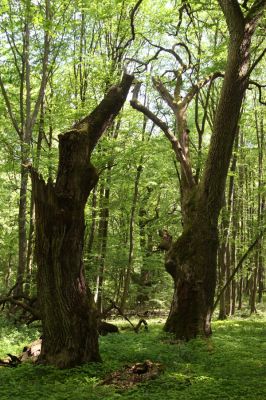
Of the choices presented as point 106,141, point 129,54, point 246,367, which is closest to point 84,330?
point 246,367

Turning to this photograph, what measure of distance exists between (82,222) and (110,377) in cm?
239

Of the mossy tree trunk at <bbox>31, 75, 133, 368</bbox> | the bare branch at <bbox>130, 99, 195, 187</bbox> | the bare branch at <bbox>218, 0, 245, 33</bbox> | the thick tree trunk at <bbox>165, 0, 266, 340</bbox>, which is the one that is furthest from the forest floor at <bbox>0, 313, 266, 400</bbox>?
the bare branch at <bbox>218, 0, 245, 33</bbox>

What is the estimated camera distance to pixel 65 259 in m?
6.46

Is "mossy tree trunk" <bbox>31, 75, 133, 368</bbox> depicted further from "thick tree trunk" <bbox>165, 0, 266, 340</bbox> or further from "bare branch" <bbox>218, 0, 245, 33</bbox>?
"bare branch" <bbox>218, 0, 245, 33</bbox>

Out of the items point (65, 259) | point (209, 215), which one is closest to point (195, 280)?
point (209, 215)

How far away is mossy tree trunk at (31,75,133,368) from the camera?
6.43m

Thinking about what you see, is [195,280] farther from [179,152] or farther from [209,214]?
[179,152]

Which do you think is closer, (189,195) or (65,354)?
(65,354)

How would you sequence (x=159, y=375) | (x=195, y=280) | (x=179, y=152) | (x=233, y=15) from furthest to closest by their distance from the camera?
(x=179, y=152)
(x=195, y=280)
(x=233, y=15)
(x=159, y=375)

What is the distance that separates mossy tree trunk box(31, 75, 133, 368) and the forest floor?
0.37 m

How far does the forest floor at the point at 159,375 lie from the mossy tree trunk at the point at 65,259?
0.37 m

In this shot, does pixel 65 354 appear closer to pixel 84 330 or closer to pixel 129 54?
pixel 84 330

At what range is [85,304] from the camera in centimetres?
662

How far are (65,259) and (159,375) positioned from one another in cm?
227
